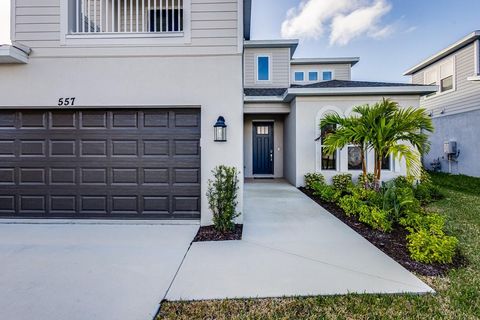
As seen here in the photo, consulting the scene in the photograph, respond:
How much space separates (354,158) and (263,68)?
6276mm

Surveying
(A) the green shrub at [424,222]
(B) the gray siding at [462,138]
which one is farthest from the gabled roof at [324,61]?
(A) the green shrub at [424,222]

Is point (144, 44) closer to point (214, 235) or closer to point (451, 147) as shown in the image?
point (214, 235)

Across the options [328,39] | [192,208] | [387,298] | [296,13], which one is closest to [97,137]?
[192,208]

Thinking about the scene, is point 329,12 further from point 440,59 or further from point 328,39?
point 440,59

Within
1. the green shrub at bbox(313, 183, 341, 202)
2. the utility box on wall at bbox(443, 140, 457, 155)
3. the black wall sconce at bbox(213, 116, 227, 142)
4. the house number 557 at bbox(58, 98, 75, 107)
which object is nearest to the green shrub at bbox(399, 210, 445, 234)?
the green shrub at bbox(313, 183, 341, 202)

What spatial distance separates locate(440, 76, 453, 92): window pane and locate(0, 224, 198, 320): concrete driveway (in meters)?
15.1

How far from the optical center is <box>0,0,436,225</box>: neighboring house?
16.9 feet

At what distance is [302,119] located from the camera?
31.5 ft

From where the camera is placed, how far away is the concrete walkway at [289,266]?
9.50 ft

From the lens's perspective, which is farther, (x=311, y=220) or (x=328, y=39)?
(x=328, y=39)

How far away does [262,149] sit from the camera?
12430 millimetres

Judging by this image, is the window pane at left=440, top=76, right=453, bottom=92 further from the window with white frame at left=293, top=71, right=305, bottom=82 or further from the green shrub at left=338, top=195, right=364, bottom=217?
the green shrub at left=338, top=195, right=364, bottom=217

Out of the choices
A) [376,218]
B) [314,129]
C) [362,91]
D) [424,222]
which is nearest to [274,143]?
[314,129]

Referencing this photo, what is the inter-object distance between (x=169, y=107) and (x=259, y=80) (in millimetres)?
8434
